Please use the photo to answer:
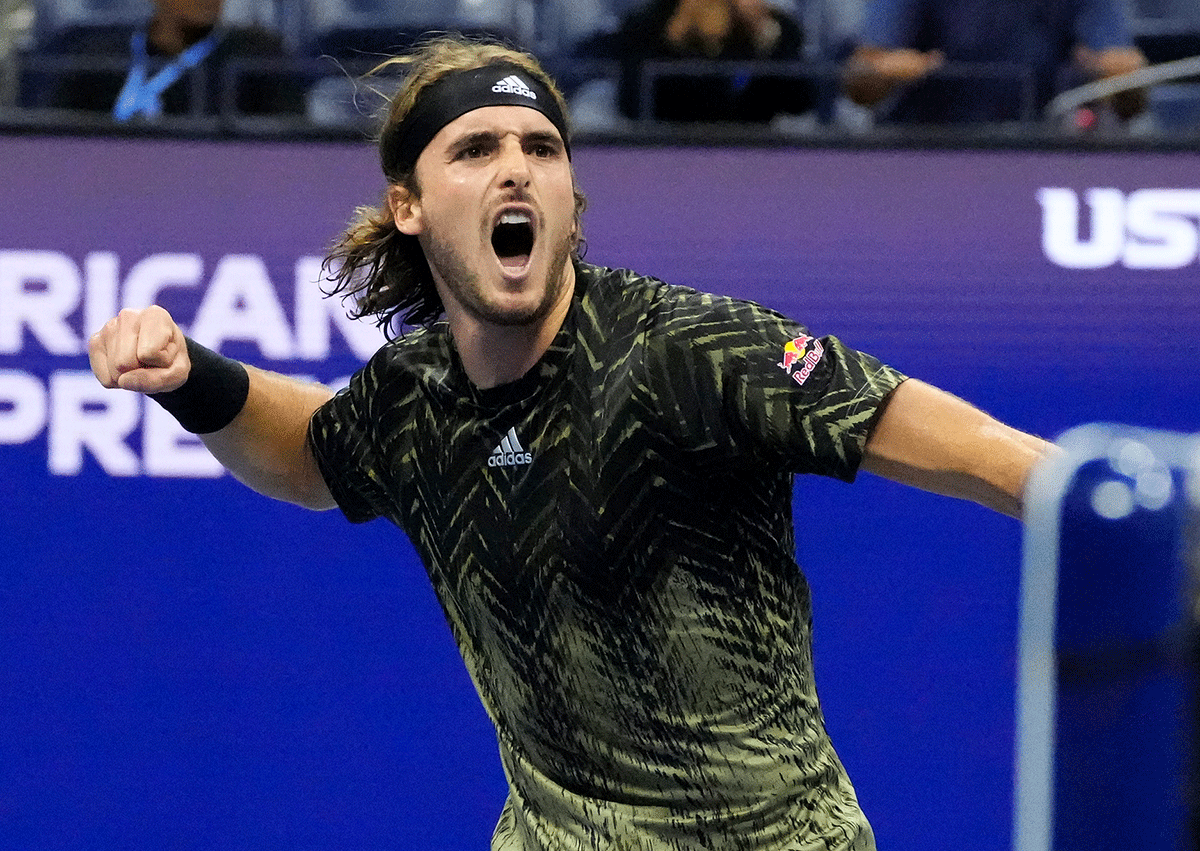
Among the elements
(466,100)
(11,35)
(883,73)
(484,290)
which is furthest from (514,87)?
(11,35)

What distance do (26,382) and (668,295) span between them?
7.71ft

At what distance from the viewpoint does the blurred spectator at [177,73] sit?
4.48 m

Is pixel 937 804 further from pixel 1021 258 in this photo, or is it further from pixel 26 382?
pixel 26 382

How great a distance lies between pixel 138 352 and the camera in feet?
8.18

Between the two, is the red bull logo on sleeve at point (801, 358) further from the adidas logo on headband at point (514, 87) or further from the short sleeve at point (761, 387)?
the adidas logo on headband at point (514, 87)

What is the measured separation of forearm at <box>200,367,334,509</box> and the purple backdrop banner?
1425 mm

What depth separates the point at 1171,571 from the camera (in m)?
1.01

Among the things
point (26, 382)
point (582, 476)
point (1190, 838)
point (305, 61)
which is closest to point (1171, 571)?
point (1190, 838)

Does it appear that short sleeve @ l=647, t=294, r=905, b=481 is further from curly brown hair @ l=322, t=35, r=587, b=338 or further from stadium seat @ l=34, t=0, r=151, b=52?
stadium seat @ l=34, t=0, r=151, b=52

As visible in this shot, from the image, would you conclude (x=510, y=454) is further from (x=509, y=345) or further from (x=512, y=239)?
(x=512, y=239)

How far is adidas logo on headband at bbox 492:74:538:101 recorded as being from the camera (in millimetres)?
2527

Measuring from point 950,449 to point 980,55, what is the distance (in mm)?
3157

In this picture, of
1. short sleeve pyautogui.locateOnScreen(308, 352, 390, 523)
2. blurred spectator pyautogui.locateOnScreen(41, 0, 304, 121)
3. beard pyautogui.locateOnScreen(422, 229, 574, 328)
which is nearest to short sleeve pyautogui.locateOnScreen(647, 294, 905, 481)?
beard pyautogui.locateOnScreen(422, 229, 574, 328)

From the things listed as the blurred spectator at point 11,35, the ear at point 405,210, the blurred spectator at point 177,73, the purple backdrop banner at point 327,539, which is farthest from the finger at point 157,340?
the blurred spectator at point 11,35
